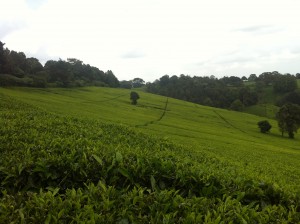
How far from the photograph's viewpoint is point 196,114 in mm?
95062

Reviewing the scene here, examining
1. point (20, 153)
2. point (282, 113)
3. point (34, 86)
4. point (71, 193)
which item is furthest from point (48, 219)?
point (34, 86)

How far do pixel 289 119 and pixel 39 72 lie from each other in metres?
73.0

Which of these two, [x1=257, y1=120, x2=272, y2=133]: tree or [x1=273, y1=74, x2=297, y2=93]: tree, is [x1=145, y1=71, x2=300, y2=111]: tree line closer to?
[x1=273, y1=74, x2=297, y2=93]: tree

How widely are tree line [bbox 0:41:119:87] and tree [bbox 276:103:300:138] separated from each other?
6552 centimetres

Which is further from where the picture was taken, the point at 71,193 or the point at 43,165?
the point at 43,165

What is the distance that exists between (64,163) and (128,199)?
264 centimetres

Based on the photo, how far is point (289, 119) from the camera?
258ft

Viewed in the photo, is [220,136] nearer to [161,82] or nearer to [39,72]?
[39,72]

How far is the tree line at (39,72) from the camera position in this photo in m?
82.8

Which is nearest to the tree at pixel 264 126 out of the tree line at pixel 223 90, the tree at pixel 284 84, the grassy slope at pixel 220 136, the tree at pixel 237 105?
the grassy slope at pixel 220 136

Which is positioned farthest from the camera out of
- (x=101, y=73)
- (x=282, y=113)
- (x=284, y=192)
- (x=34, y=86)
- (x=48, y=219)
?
(x=101, y=73)

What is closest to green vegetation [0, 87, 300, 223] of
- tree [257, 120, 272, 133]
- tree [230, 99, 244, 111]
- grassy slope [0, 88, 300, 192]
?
grassy slope [0, 88, 300, 192]

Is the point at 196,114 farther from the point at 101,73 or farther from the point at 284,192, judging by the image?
the point at 284,192

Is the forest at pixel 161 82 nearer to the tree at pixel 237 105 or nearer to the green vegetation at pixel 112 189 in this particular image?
the tree at pixel 237 105
